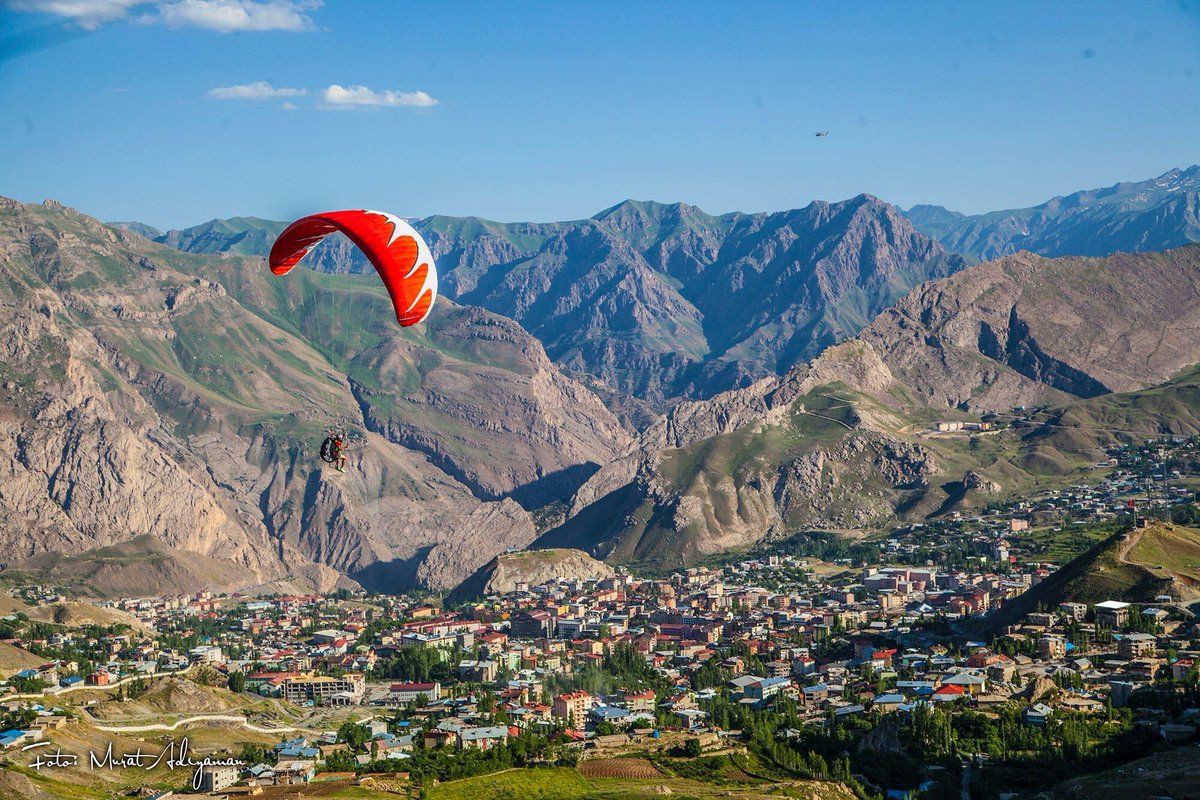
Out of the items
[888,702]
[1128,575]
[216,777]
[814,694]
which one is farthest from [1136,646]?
[216,777]

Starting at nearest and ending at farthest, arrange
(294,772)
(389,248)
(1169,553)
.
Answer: (389,248) → (294,772) → (1169,553)

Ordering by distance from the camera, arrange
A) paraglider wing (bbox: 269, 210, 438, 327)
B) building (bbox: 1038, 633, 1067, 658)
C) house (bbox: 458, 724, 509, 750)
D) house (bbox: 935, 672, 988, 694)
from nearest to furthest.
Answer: paraglider wing (bbox: 269, 210, 438, 327), house (bbox: 458, 724, 509, 750), house (bbox: 935, 672, 988, 694), building (bbox: 1038, 633, 1067, 658)

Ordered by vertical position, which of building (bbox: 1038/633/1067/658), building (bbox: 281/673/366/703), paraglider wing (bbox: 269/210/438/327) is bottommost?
building (bbox: 281/673/366/703)

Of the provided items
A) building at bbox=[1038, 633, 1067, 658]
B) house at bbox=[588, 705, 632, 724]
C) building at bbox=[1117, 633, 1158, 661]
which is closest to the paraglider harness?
house at bbox=[588, 705, 632, 724]

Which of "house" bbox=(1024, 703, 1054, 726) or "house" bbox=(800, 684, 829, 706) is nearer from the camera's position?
"house" bbox=(1024, 703, 1054, 726)

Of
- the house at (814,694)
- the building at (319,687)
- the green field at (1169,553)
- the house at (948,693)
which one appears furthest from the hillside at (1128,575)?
the building at (319,687)

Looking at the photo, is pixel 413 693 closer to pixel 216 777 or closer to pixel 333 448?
pixel 216 777

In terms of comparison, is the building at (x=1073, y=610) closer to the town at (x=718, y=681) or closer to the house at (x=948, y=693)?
the town at (x=718, y=681)

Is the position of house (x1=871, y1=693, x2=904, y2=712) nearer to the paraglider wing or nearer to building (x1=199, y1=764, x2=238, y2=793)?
building (x1=199, y1=764, x2=238, y2=793)

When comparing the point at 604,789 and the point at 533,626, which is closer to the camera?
the point at 604,789
